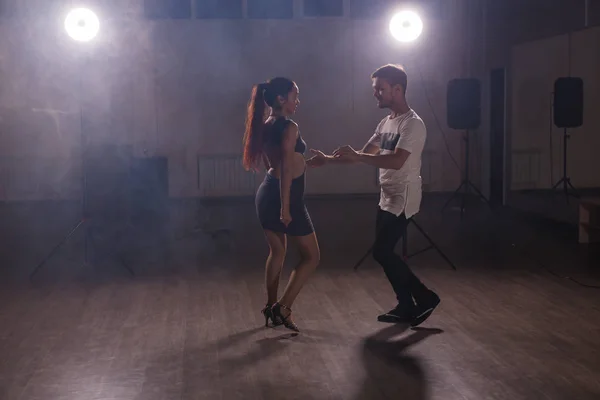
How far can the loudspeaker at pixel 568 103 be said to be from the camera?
9766mm

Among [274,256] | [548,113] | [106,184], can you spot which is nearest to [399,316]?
[274,256]

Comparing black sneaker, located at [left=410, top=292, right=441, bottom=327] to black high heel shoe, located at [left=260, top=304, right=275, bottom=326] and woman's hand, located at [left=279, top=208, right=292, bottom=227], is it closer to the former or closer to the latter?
black high heel shoe, located at [left=260, top=304, right=275, bottom=326]

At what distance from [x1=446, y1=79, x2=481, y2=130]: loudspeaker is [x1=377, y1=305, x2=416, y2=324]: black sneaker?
206 inches

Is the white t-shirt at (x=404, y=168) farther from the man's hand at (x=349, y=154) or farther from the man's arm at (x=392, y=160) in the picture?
the man's hand at (x=349, y=154)

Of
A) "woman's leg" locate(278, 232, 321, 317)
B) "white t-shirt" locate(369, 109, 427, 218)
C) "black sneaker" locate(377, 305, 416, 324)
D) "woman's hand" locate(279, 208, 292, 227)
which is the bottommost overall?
"black sneaker" locate(377, 305, 416, 324)

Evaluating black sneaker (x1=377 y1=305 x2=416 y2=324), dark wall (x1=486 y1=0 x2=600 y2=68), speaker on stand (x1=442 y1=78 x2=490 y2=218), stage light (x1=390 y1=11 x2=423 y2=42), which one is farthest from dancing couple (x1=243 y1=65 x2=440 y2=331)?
speaker on stand (x1=442 y1=78 x2=490 y2=218)

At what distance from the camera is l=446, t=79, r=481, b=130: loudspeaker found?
372 inches

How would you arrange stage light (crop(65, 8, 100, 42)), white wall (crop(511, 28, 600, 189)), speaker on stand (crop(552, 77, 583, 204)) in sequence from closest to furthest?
stage light (crop(65, 8, 100, 42)) < speaker on stand (crop(552, 77, 583, 204)) < white wall (crop(511, 28, 600, 189))

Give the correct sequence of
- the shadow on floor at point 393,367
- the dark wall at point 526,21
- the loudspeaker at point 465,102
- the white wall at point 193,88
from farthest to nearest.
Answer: the white wall at point 193,88
the loudspeaker at point 465,102
the dark wall at point 526,21
the shadow on floor at point 393,367

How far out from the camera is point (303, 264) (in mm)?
4441

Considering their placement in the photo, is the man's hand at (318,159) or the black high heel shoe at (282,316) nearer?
the man's hand at (318,159)

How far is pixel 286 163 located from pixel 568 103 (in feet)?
21.6

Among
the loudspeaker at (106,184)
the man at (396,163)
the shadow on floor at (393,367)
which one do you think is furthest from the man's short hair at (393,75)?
the loudspeaker at (106,184)

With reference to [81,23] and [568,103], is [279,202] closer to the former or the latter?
[81,23]
